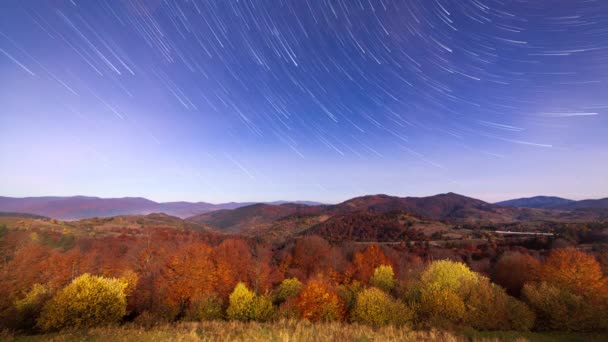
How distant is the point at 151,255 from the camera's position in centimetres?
7712

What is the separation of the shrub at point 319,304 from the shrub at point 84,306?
21.1 metres

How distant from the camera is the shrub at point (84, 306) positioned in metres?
27.6

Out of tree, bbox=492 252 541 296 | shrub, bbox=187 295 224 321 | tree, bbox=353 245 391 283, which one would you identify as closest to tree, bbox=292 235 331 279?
tree, bbox=353 245 391 283

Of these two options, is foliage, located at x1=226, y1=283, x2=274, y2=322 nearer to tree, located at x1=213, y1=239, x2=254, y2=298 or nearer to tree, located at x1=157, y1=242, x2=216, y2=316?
tree, located at x1=157, y1=242, x2=216, y2=316

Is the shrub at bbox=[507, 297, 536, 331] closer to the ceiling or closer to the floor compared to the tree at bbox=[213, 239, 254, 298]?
closer to the ceiling

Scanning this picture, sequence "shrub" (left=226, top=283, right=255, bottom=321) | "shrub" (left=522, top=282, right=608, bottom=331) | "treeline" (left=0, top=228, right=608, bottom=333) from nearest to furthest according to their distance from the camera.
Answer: "shrub" (left=522, top=282, right=608, bottom=331) < "treeline" (left=0, top=228, right=608, bottom=333) < "shrub" (left=226, top=283, right=255, bottom=321)

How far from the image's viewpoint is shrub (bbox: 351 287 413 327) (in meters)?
31.2

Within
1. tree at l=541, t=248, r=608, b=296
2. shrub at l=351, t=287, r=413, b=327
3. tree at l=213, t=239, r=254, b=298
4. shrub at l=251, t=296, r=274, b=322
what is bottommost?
tree at l=213, t=239, r=254, b=298

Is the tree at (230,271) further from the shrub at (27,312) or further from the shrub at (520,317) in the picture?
the shrub at (520,317)

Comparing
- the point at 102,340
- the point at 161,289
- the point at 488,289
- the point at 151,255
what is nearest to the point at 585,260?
the point at 488,289

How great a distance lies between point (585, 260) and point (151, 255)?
9063 cm

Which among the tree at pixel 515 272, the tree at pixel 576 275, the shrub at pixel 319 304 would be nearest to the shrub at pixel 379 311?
the shrub at pixel 319 304

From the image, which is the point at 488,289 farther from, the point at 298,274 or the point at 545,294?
the point at 298,274

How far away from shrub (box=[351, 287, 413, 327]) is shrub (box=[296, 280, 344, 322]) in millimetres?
3542
